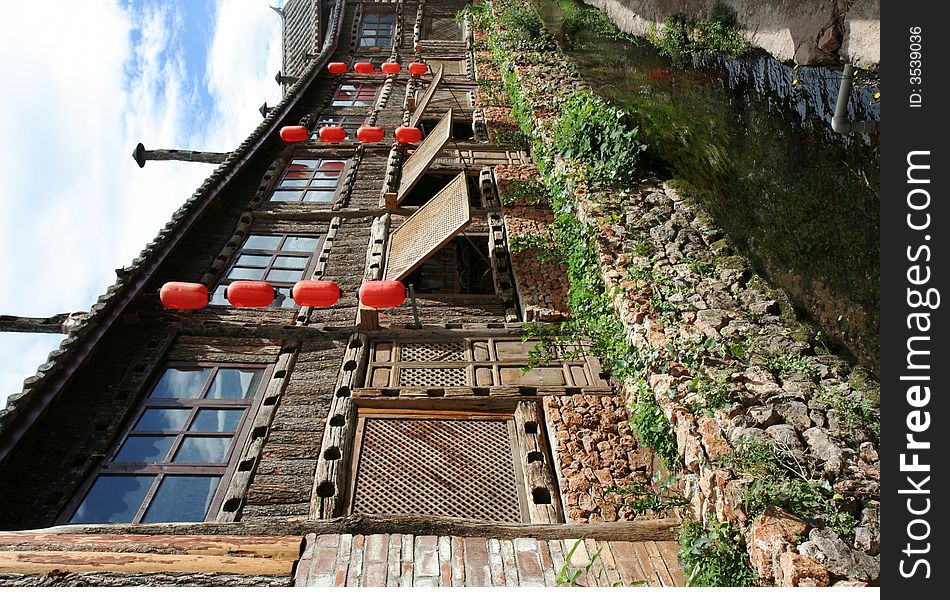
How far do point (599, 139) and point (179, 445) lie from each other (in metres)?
6.21

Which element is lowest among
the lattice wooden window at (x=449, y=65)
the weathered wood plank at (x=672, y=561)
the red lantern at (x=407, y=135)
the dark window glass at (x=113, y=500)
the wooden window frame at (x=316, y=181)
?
the weathered wood plank at (x=672, y=561)

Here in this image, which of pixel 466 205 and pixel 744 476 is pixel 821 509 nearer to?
pixel 744 476

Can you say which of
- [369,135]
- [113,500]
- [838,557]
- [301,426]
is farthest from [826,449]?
[369,135]

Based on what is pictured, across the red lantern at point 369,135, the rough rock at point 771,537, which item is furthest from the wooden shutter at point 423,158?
the rough rock at point 771,537

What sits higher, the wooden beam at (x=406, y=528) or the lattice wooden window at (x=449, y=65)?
the lattice wooden window at (x=449, y=65)

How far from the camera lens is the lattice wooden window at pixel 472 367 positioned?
21.3 ft

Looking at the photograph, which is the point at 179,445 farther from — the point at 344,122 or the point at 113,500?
the point at 344,122

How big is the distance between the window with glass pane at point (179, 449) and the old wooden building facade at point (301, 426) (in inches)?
0.7

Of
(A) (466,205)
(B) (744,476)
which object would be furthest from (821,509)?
(A) (466,205)

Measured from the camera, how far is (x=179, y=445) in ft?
18.7

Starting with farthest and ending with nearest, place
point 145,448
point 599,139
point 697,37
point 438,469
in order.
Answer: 1. point 697,37
2. point 599,139
3. point 145,448
4. point 438,469

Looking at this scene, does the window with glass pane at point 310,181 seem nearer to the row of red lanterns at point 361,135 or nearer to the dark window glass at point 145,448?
the row of red lanterns at point 361,135

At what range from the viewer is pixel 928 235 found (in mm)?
3281

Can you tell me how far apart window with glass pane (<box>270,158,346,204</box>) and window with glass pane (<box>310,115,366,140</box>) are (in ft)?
5.39
